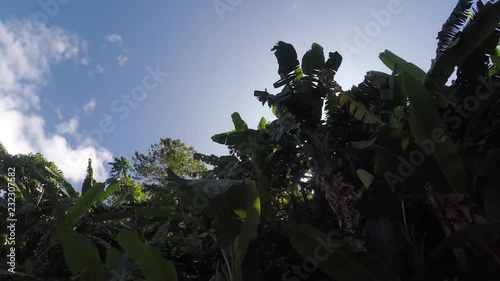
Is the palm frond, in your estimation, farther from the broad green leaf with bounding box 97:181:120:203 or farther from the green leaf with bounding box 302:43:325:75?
the broad green leaf with bounding box 97:181:120:203

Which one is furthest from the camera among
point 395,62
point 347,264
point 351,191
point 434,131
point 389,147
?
point 395,62

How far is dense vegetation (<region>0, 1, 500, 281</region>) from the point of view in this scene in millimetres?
2506

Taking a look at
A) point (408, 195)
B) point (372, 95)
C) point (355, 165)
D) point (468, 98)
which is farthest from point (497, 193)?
point (372, 95)

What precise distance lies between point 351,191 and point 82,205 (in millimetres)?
3140

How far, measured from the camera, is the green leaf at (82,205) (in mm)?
4250

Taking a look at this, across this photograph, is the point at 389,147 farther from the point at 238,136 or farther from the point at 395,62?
the point at 238,136

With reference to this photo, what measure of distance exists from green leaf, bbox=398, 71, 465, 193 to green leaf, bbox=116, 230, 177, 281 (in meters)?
2.20

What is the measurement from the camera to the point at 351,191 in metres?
3.33

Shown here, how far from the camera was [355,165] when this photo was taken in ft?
12.8

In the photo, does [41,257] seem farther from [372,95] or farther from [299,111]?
[372,95]

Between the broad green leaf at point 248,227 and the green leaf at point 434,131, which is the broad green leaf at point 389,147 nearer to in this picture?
the green leaf at point 434,131

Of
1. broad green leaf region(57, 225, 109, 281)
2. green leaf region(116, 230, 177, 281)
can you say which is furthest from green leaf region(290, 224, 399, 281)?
broad green leaf region(57, 225, 109, 281)

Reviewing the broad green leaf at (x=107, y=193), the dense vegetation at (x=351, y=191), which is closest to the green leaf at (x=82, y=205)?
the dense vegetation at (x=351, y=191)

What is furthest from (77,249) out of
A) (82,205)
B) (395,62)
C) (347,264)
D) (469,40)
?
(395,62)
